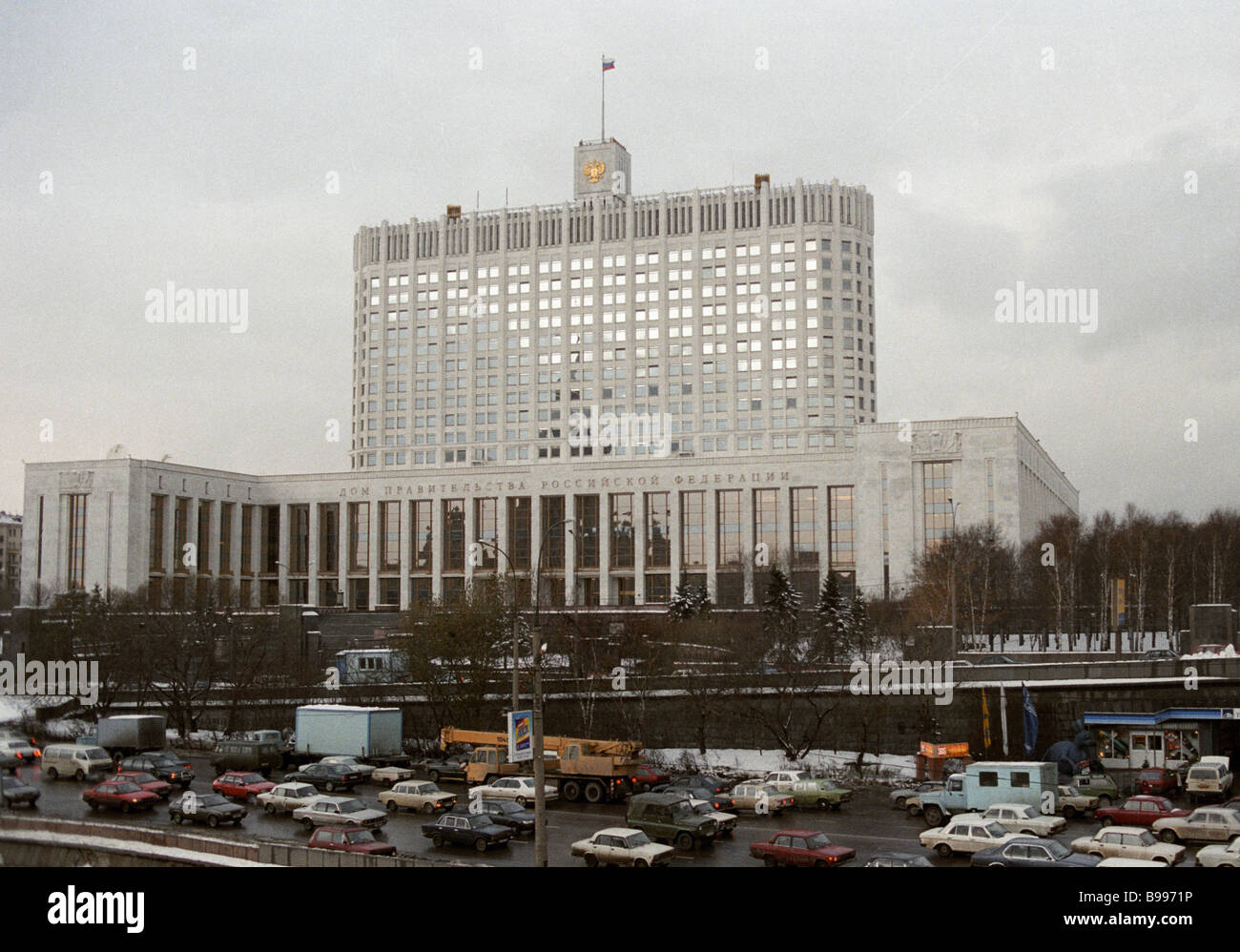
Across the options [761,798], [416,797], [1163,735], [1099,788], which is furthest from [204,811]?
[1163,735]

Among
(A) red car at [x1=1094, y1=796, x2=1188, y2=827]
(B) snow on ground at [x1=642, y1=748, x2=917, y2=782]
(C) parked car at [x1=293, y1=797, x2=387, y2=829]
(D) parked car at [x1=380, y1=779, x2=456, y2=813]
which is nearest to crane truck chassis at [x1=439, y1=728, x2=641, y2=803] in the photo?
(D) parked car at [x1=380, y1=779, x2=456, y2=813]

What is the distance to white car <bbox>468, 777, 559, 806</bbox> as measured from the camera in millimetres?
33562

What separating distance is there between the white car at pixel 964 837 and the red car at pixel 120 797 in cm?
2155

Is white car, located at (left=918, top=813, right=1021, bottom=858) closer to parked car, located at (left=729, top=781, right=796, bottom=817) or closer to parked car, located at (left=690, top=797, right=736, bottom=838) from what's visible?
parked car, located at (left=690, top=797, right=736, bottom=838)

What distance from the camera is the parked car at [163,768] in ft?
121

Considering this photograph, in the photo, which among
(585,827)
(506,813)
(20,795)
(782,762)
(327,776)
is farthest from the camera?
(782,762)

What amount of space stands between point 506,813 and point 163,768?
14149mm

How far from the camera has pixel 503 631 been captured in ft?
162

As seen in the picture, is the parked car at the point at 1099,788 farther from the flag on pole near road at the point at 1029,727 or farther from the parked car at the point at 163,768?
the parked car at the point at 163,768

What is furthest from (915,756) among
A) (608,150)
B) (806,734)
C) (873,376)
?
(608,150)

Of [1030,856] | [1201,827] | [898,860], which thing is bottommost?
[1201,827]

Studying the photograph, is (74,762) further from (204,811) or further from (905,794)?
(905,794)

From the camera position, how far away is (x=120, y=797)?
107 ft

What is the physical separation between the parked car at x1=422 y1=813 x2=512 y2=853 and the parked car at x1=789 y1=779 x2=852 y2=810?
10408 millimetres
